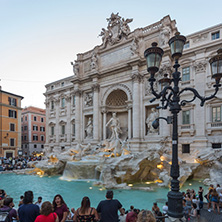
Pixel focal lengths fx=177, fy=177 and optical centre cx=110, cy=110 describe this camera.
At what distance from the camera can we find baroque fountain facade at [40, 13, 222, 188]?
13.0 meters

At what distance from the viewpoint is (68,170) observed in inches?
575

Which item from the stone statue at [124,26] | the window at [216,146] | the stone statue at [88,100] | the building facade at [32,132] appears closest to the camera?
the window at [216,146]

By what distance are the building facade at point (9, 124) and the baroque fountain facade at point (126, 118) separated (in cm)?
766

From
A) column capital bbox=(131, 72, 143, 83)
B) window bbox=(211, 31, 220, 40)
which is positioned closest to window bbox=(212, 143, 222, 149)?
column capital bbox=(131, 72, 143, 83)

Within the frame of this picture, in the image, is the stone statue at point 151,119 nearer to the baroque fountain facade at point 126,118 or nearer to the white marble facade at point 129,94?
the baroque fountain facade at point 126,118

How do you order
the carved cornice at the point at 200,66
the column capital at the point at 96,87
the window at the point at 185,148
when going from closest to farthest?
Result: the carved cornice at the point at 200,66
the window at the point at 185,148
the column capital at the point at 96,87

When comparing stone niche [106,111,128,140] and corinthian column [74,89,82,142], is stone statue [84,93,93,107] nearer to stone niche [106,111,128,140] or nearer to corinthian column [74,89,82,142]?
corinthian column [74,89,82,142]

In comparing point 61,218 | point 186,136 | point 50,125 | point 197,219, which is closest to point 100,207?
point 61,218

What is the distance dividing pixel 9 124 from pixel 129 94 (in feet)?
72.2

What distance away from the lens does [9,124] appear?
29.8 m

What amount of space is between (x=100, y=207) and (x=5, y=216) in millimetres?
2411

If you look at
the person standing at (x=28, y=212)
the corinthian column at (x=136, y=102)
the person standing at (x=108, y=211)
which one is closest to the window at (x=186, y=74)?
the corinthian column at (x=136, y=102)

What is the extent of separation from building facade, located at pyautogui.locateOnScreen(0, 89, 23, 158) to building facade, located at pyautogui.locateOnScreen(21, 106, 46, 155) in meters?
8.35

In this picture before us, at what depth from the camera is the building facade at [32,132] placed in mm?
39000
